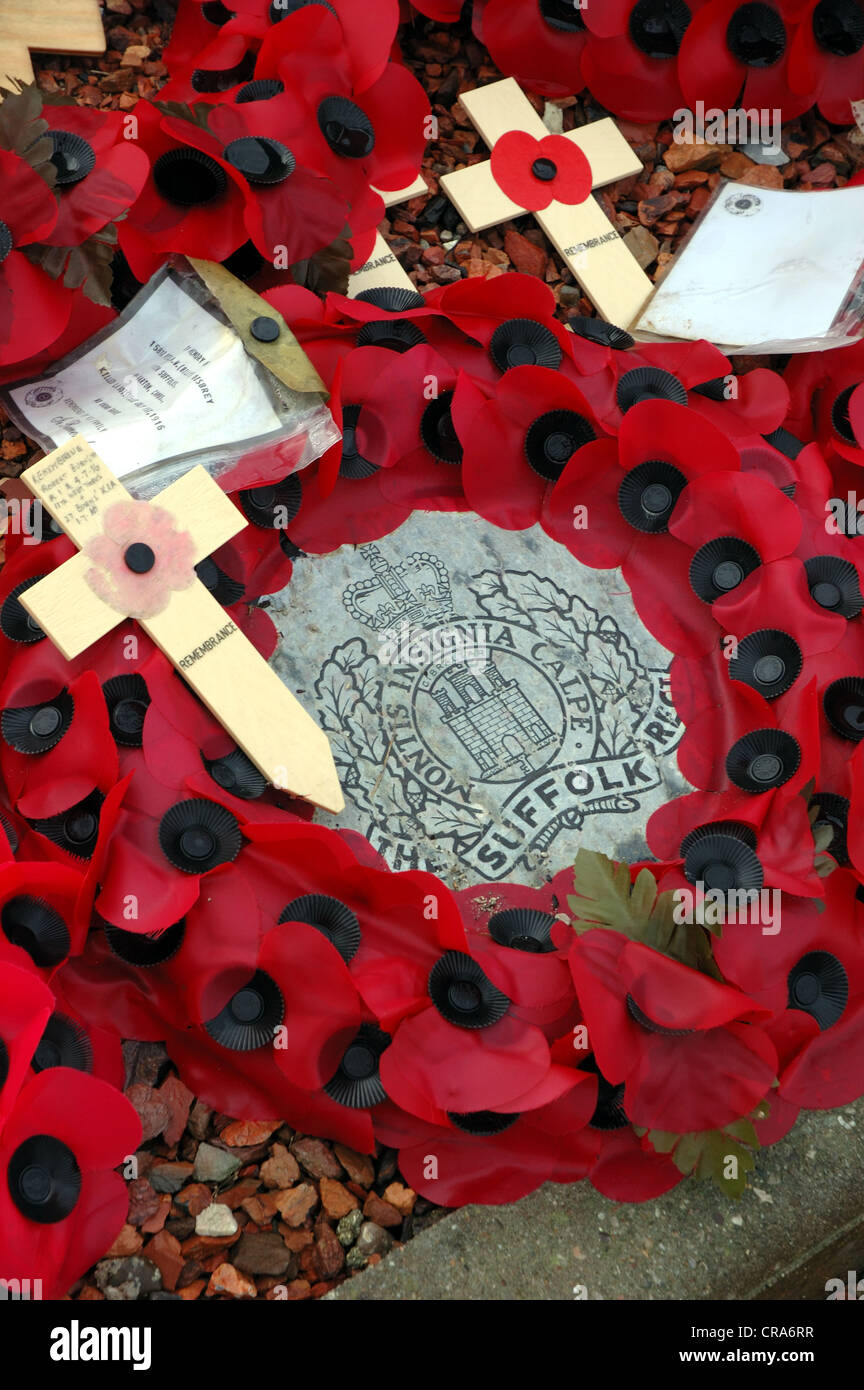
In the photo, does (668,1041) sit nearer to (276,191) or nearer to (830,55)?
(276,191)

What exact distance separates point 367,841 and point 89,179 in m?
1.26

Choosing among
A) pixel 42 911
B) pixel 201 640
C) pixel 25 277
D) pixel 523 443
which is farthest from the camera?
pixel 523 443

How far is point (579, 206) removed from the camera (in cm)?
307

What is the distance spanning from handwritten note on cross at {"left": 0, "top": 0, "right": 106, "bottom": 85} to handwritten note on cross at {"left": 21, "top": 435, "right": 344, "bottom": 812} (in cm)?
126

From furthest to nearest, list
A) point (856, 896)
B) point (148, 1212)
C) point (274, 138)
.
Result: point (274, 138) < point (856, 896) < point (148, 1212)

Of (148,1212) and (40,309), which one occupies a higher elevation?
(40,309)

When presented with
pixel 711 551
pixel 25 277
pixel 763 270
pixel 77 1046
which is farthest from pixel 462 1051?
pixel 763 270

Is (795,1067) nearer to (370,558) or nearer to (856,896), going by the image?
(856,896)

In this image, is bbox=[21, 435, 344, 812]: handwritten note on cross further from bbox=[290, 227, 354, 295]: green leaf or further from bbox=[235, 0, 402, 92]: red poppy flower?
bbox=[235, 0, 402, 92]: red poppy flower

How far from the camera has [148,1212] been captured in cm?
203

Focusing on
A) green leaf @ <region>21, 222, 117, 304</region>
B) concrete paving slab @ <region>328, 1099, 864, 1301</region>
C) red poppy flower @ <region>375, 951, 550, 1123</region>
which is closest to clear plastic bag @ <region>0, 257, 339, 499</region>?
green leaf @ <region>21, 222, 117, 304</region>

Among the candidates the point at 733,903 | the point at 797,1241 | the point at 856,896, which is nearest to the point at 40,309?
the point at 733,903

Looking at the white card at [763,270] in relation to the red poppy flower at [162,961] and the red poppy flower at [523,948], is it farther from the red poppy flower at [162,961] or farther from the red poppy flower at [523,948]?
the red poppy flower at [162,961]

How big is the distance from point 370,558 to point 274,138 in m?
0.87
